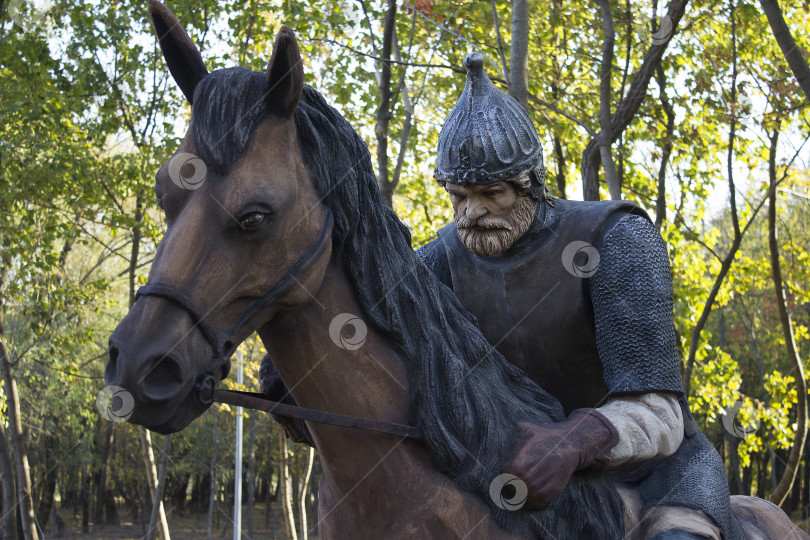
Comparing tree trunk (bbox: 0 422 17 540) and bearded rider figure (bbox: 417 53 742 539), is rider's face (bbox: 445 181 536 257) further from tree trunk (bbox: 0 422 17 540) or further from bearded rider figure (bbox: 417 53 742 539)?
tree trunk (bbox: 0 422 17 540)

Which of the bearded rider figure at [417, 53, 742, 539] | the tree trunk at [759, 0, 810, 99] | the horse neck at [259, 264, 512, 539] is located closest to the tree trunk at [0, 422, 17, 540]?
the bearded rider figure at [417, 53, 742, 539]

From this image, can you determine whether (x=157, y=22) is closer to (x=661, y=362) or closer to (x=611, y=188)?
(x=661, y=362)

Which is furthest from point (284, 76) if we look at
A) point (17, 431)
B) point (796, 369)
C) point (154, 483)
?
point (796, 369)

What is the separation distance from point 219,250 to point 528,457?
3.09ft

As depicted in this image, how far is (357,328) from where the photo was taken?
7.23 ft

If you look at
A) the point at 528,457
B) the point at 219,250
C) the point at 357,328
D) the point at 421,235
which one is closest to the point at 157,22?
the point at 219,250

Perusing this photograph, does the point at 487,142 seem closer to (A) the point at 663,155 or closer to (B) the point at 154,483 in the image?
(A) the point at 663,155

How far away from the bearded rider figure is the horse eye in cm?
100

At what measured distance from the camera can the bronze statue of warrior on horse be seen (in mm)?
1948

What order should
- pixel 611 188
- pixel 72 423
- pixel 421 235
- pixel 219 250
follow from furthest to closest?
pixel 72 423 < pixel 421 235 < pixel 611 188 < pixel 219 250

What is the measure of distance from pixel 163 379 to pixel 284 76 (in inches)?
29.3

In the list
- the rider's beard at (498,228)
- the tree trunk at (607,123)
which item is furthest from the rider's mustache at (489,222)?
the tree trunk at (607,123)

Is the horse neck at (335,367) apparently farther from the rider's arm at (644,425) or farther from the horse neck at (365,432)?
the rider's arm at (644,425)

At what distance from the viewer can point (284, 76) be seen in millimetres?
2035
